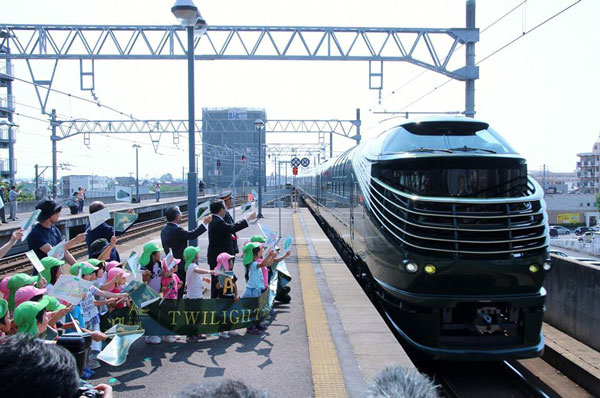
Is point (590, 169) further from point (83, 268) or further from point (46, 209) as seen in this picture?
point (83, 268)

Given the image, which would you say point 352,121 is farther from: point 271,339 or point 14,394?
point 14,394

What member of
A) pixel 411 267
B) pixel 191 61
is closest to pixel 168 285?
pixel 411 267

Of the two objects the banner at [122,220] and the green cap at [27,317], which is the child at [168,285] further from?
the green cap at [27,317]

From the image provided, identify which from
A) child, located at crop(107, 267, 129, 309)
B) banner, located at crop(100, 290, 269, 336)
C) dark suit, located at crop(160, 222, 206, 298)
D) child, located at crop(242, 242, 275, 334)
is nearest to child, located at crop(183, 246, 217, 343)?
banner, located at crop(100, 290, 269, 336)

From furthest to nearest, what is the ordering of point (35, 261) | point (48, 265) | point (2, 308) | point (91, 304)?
point (91, 304), point (48, 265), point (35, 261), point (2, 308)

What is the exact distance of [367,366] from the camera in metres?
5.53

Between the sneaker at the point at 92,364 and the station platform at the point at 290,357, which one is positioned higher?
the sneaker at the point at 92,364

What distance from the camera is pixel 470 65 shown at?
45.7 feet

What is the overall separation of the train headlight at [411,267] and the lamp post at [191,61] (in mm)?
3947

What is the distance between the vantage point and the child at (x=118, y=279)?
6.04m

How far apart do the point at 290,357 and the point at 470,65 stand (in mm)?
10723

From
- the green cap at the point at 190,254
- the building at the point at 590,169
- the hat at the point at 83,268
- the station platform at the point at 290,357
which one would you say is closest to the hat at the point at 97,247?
the green cap at the point at 190,254

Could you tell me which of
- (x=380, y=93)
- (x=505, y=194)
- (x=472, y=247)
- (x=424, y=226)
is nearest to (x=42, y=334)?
(x=424, y=226)

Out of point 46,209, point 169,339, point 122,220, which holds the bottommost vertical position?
point 169,339
